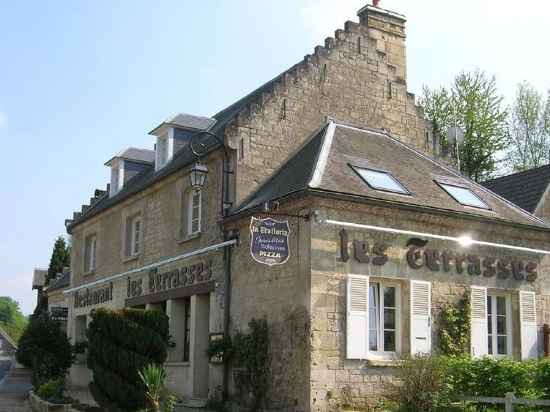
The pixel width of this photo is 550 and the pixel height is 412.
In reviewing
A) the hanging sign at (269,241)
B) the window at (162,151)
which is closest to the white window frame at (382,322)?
the hanging sign at (269,241)

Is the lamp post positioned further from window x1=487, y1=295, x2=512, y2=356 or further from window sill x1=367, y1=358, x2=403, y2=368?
window x1=487, y1=295, x2=512, y2=356

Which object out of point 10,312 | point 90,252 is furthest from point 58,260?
point 10,312

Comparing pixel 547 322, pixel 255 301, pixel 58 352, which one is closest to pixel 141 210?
pixel 58 352

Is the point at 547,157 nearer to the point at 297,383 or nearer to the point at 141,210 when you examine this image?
the point at 141,210

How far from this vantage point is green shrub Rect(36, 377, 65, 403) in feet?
60.5

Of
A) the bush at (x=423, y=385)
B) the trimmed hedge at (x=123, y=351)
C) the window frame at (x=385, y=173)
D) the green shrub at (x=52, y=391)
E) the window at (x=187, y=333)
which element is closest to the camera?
the bush at (x=423, y=385)

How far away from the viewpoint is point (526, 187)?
20766 millimetres

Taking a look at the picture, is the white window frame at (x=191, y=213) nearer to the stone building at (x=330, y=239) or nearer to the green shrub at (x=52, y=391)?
the stone building at (x=330, y=239)

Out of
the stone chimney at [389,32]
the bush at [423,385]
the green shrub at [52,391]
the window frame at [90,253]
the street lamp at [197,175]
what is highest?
the stone chimney at [389,32]

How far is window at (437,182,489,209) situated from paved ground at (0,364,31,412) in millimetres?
12293

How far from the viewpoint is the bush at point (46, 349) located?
21.6 meters

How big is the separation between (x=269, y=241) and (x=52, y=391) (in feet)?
28.4

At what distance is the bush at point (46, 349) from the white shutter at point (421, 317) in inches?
460

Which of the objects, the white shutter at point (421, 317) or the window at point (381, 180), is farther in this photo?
the window at point (381, 180)
